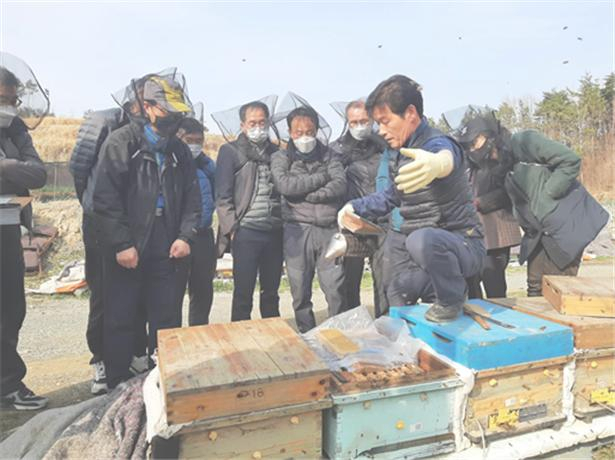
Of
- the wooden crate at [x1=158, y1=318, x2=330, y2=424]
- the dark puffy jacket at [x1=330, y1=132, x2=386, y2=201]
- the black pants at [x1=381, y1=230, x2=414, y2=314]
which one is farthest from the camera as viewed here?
the dark puffy jacket at [x1=330, y1=132, x2=386, y2=201]

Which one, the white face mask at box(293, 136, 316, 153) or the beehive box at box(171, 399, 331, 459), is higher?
the white face mask at box(293, 136, 316, 153)

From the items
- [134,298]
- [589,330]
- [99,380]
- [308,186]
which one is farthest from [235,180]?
[589,330]

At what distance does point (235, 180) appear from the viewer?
4.01 metres

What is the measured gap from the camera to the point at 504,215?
416 centimetres

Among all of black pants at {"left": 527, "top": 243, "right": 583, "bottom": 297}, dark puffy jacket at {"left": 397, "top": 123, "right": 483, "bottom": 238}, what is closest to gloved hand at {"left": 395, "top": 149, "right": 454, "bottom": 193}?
dark puffy jacket at {"left": 397, "top": 123, "right": 483, "bottom": 238}

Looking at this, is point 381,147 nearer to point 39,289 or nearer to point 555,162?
point 555,162

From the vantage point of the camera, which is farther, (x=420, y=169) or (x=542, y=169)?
(x=542, y=169)

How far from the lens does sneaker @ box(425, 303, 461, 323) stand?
100 inches

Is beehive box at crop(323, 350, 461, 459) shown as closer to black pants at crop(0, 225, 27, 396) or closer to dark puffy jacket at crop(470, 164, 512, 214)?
black pants at crop(0, 225, 27, 396)

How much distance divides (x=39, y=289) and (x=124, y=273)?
17.2ft

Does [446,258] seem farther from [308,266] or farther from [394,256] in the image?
[308,266]

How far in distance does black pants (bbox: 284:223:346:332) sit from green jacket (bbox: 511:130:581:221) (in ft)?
5.14

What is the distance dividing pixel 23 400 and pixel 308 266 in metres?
2.16

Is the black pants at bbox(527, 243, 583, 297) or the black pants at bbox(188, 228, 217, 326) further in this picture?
the black pants at bbox(188, 228, 217, 326)
